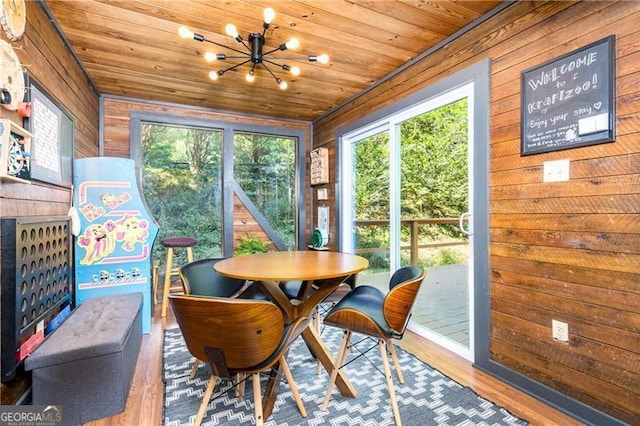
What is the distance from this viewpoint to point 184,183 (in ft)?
13.1

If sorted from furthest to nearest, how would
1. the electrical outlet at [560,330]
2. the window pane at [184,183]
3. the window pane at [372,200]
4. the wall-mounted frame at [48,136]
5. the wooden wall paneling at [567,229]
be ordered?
the window pane at [184,183] < the window pane at [372,200] < the wall-mounted frame at [48,136] < the electrical outlet at [560,330] < the wooden wall paneling at [567,229]

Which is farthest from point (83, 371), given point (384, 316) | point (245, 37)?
point (245, 37)

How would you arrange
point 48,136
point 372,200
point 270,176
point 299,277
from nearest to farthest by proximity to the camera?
point 299,277 → point 48,136 → point 372,200 → point 270,176

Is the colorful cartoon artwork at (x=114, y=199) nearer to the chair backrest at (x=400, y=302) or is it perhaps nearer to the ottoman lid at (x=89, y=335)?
the ottoman lid at (x=89, y=335)

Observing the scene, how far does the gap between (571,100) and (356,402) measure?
205 cm

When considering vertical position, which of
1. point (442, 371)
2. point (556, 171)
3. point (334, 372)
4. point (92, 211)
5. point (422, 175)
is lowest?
point (442, 371)

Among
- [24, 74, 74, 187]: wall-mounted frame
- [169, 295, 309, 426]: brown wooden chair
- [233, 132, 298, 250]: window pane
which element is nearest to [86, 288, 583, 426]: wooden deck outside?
[169, 295, 309, 426]: brown wooden chair

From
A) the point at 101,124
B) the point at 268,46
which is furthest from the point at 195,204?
the point at 268,46

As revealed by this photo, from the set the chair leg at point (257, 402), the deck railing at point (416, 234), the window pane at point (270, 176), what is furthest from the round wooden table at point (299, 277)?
the window pane at point (270, 176)

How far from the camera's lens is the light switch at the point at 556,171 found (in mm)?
1678

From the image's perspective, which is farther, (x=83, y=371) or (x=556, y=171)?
(x=556, y=171)

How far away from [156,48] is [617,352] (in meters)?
3.61

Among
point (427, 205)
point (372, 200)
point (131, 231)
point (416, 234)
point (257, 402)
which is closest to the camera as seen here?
point (257, 402)

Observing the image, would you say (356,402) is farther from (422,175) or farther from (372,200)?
(372,200)
